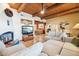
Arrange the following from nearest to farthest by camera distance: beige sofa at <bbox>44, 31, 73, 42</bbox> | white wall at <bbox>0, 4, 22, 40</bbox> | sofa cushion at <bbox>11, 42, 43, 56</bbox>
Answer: sofa cushion at <bbox>11, 42, 43, 56</bbox>
white wall at <bbox>0, 4, 22, 40</bbox>
beige sofa at <bbox>44, 31, 73, 42</bbox>

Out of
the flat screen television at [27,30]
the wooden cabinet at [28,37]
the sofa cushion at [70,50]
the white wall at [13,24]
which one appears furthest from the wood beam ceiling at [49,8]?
the sofa cushion at [70,50]

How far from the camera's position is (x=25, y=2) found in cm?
183

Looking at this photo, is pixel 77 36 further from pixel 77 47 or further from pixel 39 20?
pixel 39 20

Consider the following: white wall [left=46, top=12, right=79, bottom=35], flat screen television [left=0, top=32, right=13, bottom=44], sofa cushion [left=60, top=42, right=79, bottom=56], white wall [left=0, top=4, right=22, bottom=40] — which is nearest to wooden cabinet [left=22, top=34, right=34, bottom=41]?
white wall [left=0, top=4, right=22, bottom=40]

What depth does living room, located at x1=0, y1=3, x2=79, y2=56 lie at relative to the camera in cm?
180

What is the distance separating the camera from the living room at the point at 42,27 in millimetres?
1798

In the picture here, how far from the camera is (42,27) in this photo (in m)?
1.93

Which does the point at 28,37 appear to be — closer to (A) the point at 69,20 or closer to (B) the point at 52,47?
(B) the point at 52,47

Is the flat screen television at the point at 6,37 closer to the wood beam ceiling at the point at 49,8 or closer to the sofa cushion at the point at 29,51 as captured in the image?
the sofa cushion at the point at 29,51

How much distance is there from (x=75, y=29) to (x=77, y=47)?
0.35m

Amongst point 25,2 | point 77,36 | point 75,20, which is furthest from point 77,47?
point 25,2

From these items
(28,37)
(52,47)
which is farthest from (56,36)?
(28,37)

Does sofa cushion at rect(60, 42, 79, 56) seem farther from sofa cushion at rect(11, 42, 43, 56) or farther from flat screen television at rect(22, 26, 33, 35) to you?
flat screen television at rect(22, 26, 33, 35)

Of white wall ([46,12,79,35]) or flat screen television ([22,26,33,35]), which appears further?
flat screen television ([22,26,33,35])
